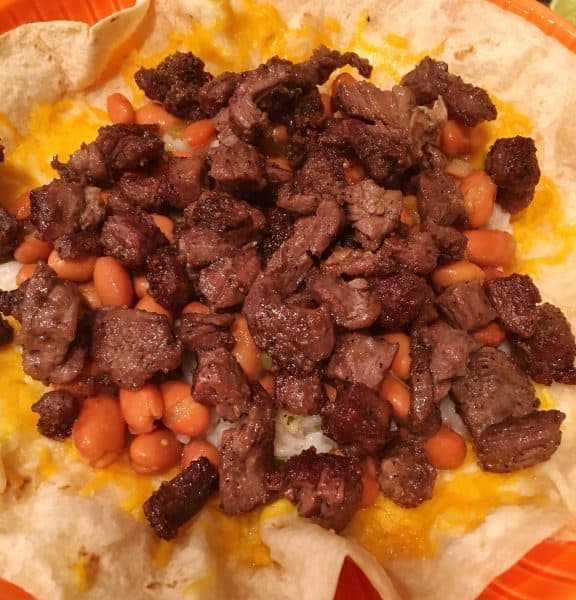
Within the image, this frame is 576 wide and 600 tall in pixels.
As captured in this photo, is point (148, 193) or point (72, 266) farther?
point (148, 193)

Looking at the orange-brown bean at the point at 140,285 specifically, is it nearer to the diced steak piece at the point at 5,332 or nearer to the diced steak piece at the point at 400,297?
the diced steak piece at the point at 5,332

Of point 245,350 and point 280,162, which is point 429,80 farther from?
point 245,350

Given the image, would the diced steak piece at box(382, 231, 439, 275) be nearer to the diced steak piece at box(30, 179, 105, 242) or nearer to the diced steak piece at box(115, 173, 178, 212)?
the diced steak piece at box(115, 173, 178, 212)

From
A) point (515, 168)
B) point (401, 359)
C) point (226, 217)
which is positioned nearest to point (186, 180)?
point (226, 217)

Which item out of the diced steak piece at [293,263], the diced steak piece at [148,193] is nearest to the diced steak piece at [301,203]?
the diced steak piece at [293,263]

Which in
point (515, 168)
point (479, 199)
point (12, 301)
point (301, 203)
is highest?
point (515, 168)

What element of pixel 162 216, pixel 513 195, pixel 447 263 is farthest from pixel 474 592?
pixel 162 216

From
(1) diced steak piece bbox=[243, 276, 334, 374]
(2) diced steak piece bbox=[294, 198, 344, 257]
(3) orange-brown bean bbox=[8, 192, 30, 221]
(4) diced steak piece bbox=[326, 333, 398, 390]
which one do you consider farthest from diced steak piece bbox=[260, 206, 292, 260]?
(3) orange-brown bean bbox=[8, 192, 30, 221]
